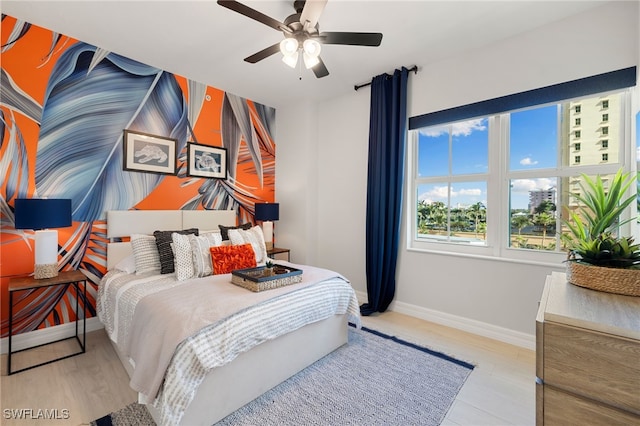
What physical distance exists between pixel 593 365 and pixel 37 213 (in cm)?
336

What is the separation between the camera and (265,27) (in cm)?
245

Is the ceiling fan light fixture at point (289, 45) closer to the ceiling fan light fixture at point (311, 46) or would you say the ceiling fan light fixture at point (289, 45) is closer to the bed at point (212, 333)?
the ceiling fan light fixture at point (311, 46)

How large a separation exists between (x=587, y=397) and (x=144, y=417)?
2.14 meters

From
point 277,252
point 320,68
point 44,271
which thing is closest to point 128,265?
point 44,271

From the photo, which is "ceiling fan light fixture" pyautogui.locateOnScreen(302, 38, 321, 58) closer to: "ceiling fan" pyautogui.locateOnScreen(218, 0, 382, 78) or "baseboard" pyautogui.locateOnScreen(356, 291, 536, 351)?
"ceiling fan" pyautogui.locateOnScreen(218, 0, 382, 78)

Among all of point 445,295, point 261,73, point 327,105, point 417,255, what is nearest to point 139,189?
point 261,73

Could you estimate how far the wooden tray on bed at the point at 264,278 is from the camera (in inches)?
79.1

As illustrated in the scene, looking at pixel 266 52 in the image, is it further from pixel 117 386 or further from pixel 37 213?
pixel 117 386

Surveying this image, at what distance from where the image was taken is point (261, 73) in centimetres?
329

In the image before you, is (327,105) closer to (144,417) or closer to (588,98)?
(588,98)

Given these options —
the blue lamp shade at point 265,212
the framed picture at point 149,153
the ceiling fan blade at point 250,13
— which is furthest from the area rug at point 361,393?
the ceiling fan blade at point 250,13

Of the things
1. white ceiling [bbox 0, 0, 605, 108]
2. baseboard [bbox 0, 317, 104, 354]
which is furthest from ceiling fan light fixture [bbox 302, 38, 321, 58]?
baseboard [bbox 0, 317, 104, 354]

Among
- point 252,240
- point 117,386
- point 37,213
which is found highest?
point 37,213

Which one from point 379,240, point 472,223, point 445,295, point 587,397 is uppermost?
point 472,223
